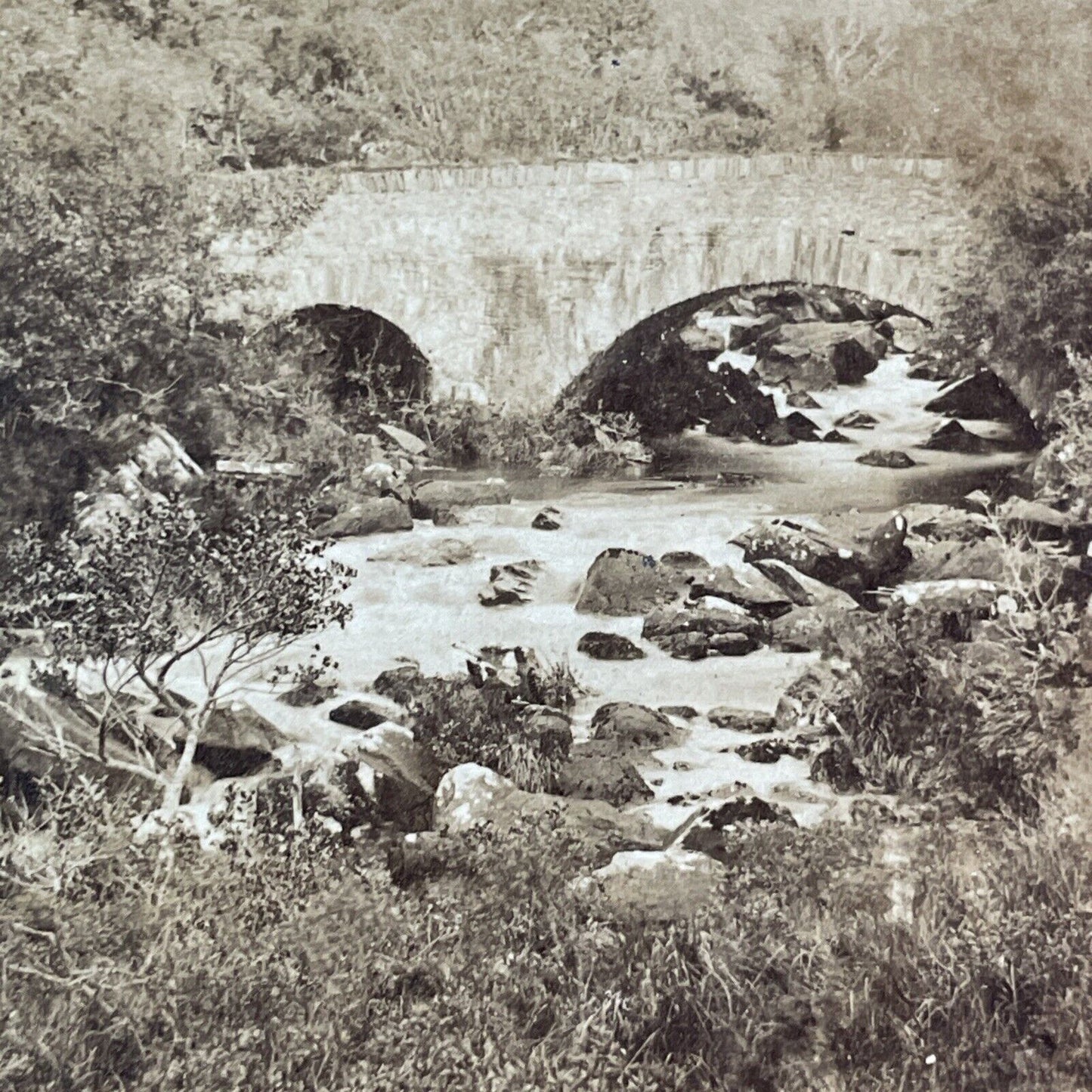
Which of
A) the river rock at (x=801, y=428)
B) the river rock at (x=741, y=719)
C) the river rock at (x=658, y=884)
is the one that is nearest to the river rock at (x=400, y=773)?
the river rock at (x=658, y=884)

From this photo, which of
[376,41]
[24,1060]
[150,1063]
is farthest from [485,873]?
[376,41]

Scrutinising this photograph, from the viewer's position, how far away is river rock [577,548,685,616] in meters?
2.96

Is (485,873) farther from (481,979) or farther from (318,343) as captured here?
(318,343)

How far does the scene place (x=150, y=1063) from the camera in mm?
2520

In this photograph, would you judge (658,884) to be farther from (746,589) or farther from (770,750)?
(746,589)

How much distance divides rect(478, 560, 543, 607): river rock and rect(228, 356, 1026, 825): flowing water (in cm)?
2

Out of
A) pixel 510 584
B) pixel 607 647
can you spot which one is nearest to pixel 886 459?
pixel 607 647

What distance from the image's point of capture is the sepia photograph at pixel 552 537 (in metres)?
2.62

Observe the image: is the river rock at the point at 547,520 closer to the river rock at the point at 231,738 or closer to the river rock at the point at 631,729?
the river rock at the point at 631,729

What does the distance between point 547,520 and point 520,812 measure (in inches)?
27.6

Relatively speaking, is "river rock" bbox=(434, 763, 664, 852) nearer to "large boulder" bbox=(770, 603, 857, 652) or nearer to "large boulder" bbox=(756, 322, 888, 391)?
"large boulder" bbox=(770, 603, 857, 652)

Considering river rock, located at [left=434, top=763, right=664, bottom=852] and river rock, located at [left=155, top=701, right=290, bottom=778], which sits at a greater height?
river rock, located at [left=155, top=701, right=290, bottom=778]

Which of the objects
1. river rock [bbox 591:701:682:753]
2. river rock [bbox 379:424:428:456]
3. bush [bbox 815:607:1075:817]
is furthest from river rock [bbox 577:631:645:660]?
river rock [bbox 379:424:428:456]

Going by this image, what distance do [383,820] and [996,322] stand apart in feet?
6.13
